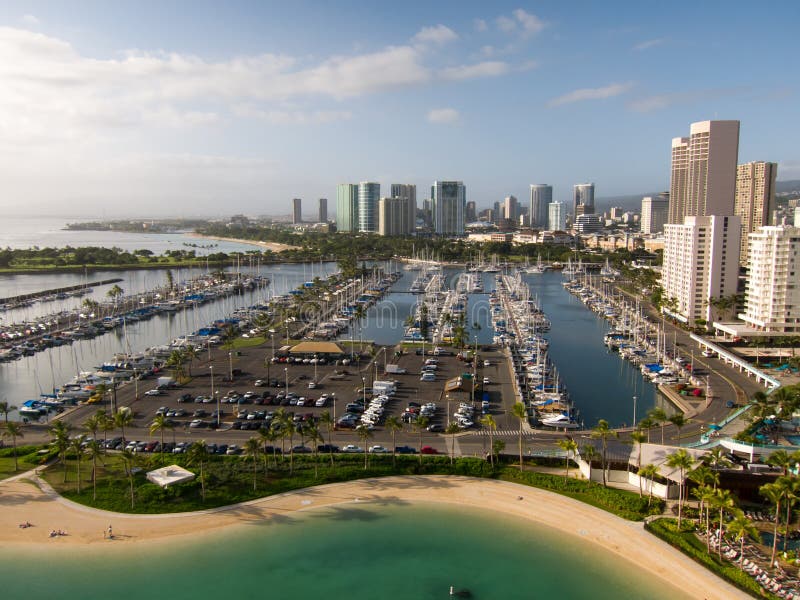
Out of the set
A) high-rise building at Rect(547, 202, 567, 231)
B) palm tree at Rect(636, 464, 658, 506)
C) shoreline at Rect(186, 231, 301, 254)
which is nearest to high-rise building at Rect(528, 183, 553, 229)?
high-rise building at Rect(547, 202, 567, 231)

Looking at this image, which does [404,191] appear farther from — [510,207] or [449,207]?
[510,207]

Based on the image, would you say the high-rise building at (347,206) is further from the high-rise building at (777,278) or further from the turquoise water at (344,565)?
the turquoise water at (344,565)

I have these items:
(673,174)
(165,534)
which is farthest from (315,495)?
(673,174)

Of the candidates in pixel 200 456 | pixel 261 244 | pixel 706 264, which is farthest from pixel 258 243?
pixel 200 456

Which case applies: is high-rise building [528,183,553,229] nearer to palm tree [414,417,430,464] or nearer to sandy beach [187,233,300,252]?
sandy beach [187,233,300,252]

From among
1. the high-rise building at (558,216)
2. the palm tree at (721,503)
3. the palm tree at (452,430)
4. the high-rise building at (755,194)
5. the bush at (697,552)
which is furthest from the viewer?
the high-rise building at (558,216)

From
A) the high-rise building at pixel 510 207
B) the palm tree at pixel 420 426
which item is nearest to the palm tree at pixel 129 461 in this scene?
the palm tree at pixel 420 426

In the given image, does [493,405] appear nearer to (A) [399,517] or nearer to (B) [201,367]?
(A) [399,517]
